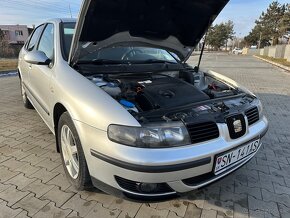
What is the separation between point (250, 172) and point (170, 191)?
140 cm

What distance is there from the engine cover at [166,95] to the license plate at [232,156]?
0.58m

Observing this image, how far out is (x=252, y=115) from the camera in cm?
268

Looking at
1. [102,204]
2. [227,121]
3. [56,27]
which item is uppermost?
[56,27]

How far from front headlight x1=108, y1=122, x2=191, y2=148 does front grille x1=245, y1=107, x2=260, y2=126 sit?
0.88m

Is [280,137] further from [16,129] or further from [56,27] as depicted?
[16,129]

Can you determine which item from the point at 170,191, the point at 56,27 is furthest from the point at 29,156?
the point at 170,191

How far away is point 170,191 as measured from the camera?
6.87 feet

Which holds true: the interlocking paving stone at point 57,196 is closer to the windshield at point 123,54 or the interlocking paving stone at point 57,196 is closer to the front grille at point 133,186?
the front grille at point 133,186

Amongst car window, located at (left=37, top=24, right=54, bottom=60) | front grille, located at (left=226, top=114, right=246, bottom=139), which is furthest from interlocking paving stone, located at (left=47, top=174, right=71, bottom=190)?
front grille, located at (left=226, top=114, right=246, bottom=139)

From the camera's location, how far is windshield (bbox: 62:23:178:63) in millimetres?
3137

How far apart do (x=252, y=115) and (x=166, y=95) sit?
0.86 m

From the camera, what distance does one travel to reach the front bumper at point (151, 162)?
6.40ft

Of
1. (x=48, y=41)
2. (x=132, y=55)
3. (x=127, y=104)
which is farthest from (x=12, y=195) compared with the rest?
(x=132, y=55)

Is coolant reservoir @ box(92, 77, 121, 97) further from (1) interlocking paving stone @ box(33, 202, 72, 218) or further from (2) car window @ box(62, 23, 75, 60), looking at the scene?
(1) interlocking paving stone @ box(33, 202, 72, 218)
